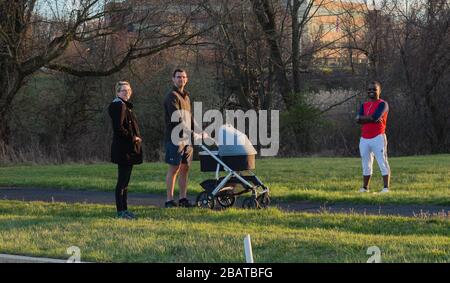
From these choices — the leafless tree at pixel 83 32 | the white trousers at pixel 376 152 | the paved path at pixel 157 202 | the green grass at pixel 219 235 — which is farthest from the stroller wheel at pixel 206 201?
the leafless tree at pixel 83 32

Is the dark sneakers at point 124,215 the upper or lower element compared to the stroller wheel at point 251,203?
lower

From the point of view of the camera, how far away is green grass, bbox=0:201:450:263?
7758mm

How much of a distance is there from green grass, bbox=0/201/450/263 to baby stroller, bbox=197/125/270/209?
0.55 meters

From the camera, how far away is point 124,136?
11031 millimetres

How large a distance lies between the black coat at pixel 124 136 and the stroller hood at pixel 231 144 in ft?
4.46

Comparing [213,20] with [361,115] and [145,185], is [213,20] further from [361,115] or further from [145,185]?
[361,115]

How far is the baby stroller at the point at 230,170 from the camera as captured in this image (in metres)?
11.7

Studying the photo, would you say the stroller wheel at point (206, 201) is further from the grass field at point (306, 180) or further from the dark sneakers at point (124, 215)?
the grass field at point (306, 180)

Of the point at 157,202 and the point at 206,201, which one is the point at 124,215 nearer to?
the point at 206,201

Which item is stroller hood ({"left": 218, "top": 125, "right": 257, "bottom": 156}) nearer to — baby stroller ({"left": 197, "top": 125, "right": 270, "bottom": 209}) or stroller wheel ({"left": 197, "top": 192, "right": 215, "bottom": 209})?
baby stroller ({"left": 197, "top": 125, "right": 270, "bottom": 209})

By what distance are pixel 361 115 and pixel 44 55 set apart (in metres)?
14.1

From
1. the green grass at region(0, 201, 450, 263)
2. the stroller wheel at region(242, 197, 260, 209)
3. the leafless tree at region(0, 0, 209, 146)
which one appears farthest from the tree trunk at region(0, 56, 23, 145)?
the stroller wheel at region(242, 197, 260, 209)
